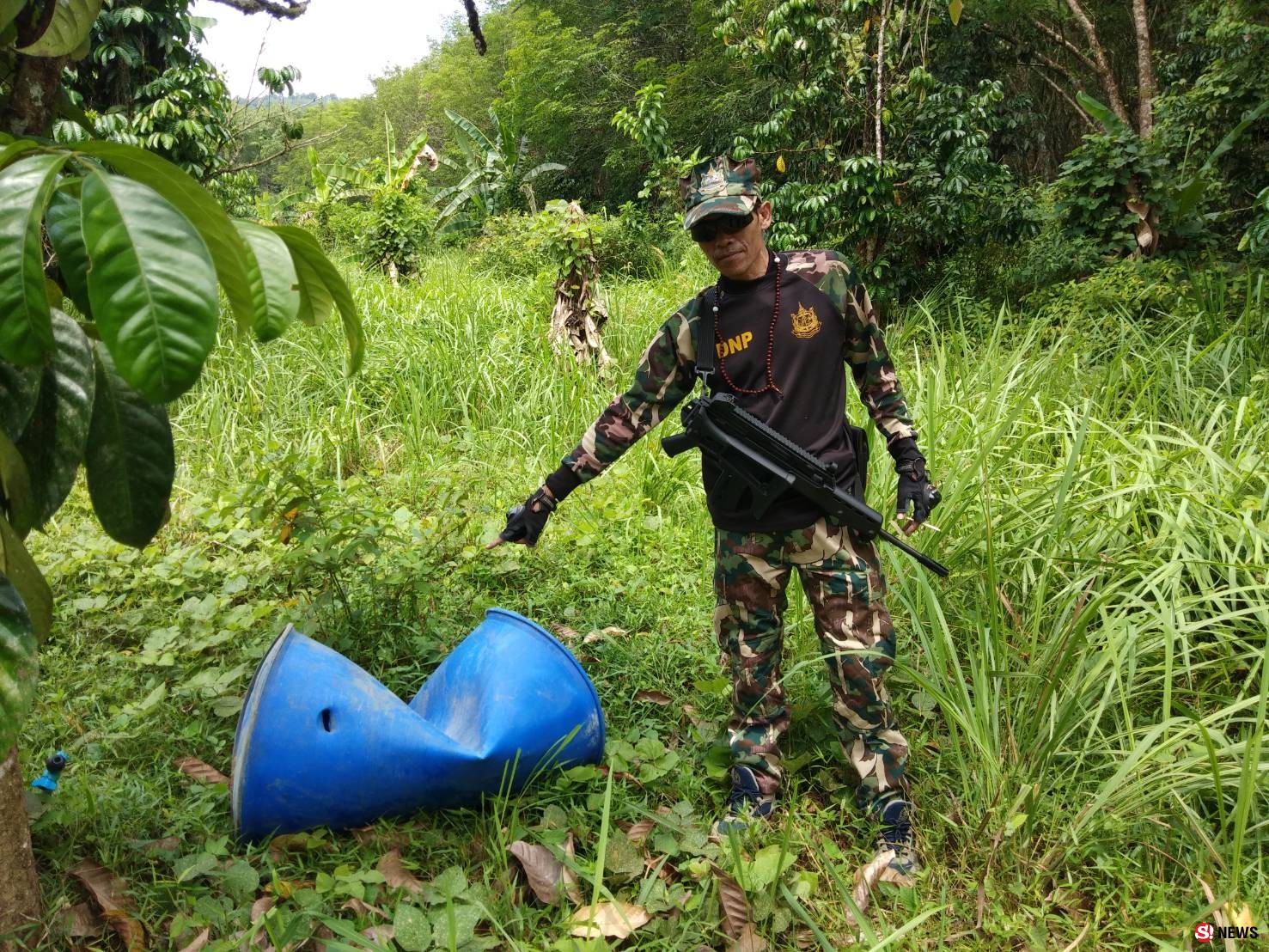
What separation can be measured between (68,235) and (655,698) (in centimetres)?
225

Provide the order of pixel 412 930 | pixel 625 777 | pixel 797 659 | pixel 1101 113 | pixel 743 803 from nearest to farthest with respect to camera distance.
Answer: pixel 412 930 → pixel 743 803 → pixel 625 777 → pixel 797 659 → pixel 1101 113

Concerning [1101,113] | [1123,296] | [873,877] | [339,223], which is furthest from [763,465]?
[339,223]

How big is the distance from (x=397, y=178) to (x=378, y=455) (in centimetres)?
1017

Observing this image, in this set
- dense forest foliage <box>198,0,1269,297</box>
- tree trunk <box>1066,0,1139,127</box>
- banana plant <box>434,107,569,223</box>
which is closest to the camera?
dense forest foliage <box>198,0,1269,297</box>

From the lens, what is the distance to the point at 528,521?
7.58 feet

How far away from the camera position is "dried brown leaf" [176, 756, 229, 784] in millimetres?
2342

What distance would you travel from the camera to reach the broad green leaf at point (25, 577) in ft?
3.94

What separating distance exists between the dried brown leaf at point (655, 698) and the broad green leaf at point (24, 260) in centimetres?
221

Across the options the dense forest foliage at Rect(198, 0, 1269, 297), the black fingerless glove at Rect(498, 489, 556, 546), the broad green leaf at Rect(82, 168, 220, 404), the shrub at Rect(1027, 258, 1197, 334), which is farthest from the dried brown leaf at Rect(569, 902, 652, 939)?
the dense forest foliage at Rect(198, 0, 1269, 297)

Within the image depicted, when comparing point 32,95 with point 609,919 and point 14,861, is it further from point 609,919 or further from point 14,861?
point 609,919

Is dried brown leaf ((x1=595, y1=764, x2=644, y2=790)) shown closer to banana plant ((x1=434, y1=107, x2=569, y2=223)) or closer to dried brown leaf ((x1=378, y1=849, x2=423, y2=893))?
dried brown leaf ((x1=378, y1=849, x2=423, y2=893))

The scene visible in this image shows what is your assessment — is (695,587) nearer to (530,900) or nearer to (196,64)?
(530,900)

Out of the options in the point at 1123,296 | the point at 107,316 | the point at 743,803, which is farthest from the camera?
the point at 1123,296

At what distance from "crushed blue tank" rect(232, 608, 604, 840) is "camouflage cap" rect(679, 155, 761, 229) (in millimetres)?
1149
